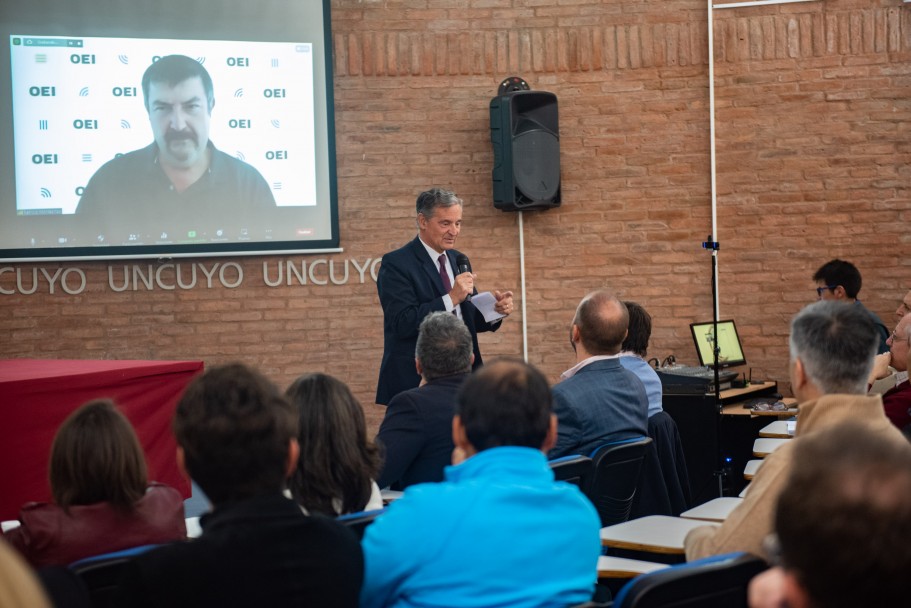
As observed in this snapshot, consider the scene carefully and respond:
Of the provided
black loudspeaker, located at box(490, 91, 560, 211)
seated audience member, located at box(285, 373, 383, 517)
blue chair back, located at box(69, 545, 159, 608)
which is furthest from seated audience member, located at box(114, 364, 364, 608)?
black loudspeaker, located at box(490, 91, 560, 211)

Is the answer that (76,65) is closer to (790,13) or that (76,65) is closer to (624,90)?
(624,90)

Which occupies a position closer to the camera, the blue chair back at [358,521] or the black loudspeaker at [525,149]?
the blue chair back at [358,521]

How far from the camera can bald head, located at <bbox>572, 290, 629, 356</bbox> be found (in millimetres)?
3686

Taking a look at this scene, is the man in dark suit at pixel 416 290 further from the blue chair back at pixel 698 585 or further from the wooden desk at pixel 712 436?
the blue chair back at pixel 698 585

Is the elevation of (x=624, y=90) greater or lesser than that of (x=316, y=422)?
greater

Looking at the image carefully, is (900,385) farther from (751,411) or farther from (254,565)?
(254,565)

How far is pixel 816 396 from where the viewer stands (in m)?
2.41

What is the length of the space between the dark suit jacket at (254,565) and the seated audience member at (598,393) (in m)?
1.76

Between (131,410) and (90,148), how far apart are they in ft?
9.55

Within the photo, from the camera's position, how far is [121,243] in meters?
6.81

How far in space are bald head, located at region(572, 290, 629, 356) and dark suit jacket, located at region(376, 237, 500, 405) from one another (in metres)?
0.94

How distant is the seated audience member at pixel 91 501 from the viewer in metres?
2.20

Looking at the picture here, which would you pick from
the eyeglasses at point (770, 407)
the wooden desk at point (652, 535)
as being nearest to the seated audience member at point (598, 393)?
the wooden desk at point (652, 535)

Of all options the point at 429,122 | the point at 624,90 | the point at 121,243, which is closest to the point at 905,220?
the point at 624,90
